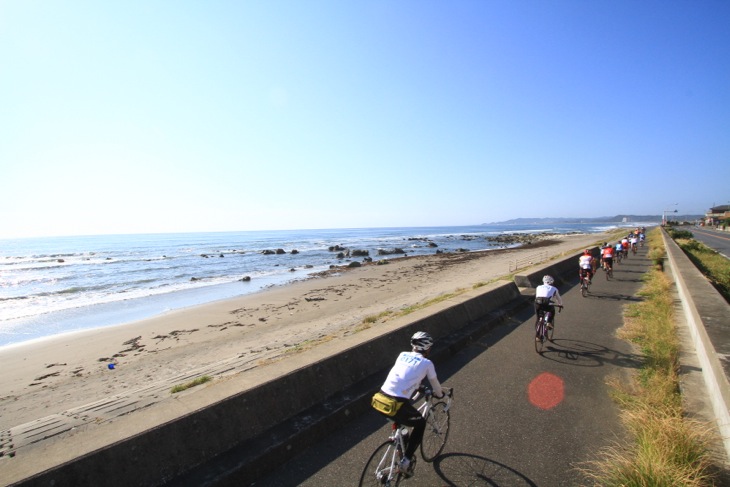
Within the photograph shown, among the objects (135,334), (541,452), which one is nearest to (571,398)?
(541,452)

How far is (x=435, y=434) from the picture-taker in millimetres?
4449

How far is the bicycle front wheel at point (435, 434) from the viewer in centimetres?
421

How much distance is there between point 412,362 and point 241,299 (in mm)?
20223

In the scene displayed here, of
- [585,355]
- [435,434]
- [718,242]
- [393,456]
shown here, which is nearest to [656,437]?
[435,434]

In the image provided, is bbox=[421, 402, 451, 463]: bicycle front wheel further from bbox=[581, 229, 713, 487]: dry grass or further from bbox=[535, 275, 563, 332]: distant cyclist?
bbox=[535, 275, 563, 332]: distant cyclist

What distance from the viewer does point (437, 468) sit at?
4.09 metres

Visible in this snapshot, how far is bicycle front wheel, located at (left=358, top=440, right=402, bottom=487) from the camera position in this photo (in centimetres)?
356

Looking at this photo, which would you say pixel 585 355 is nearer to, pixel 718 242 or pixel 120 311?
pixel 120 311

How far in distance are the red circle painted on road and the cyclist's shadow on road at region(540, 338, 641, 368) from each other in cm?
107

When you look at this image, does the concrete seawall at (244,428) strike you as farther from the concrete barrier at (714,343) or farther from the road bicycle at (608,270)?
the road bicycle at (608,270)

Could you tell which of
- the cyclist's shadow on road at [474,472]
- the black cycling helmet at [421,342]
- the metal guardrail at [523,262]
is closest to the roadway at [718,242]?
the metal guardrail at [523,262]

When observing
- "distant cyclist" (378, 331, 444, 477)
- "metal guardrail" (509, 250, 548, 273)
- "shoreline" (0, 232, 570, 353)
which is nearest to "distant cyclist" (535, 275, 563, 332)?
"distant cyclist" (378, 331, 444, 477)

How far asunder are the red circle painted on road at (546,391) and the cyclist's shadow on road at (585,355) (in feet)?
3.52

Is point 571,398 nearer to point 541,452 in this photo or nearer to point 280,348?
point 541,452
